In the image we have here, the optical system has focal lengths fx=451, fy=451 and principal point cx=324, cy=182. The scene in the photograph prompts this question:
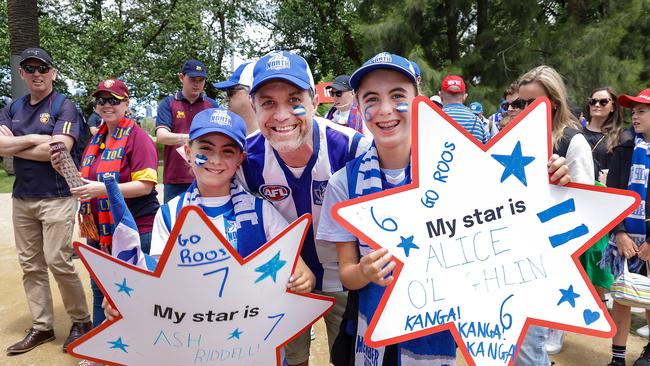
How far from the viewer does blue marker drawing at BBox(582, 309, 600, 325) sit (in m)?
1.49

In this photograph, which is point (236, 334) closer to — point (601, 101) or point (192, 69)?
point (192, 69)

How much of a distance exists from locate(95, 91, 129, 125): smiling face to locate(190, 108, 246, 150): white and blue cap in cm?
139

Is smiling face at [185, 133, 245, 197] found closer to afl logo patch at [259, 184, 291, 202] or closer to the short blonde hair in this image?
afl logo patch at [259, 184, 291, 202]

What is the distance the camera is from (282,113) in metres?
1.85

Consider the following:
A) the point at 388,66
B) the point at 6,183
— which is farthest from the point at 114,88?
the point at 6,183

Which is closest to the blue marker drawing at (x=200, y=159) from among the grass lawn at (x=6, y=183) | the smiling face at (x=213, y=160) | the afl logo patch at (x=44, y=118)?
the smiling face at (x=213, y=160)

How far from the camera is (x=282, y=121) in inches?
72.4

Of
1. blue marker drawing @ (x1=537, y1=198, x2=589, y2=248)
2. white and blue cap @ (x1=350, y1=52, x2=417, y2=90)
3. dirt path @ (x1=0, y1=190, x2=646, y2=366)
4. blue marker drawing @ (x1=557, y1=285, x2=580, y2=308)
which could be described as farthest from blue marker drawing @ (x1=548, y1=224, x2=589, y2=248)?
dirt path @ (x1=0, y1=190, x2=646, y2=366)

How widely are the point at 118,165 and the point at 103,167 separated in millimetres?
96

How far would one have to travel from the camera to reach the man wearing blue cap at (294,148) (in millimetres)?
1849

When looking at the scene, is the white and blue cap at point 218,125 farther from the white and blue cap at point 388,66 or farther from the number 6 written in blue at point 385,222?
the number 6 written in blue at point 385,222

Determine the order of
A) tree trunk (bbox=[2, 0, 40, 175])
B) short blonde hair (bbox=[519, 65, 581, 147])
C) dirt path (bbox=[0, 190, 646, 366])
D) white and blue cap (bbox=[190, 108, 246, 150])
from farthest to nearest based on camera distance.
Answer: tree trunk (bbox=[2, 0, 40, 175]) < dirt path (bbox=[0, 190, 646, 366]) < short blonde hair (bbox=[519, 65, 581, 147]) < white and blue cap (bbox=[190, 108, 246, 150])

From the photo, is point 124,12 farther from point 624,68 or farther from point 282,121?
point 282,121

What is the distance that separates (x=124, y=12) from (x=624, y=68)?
49.0 feet
